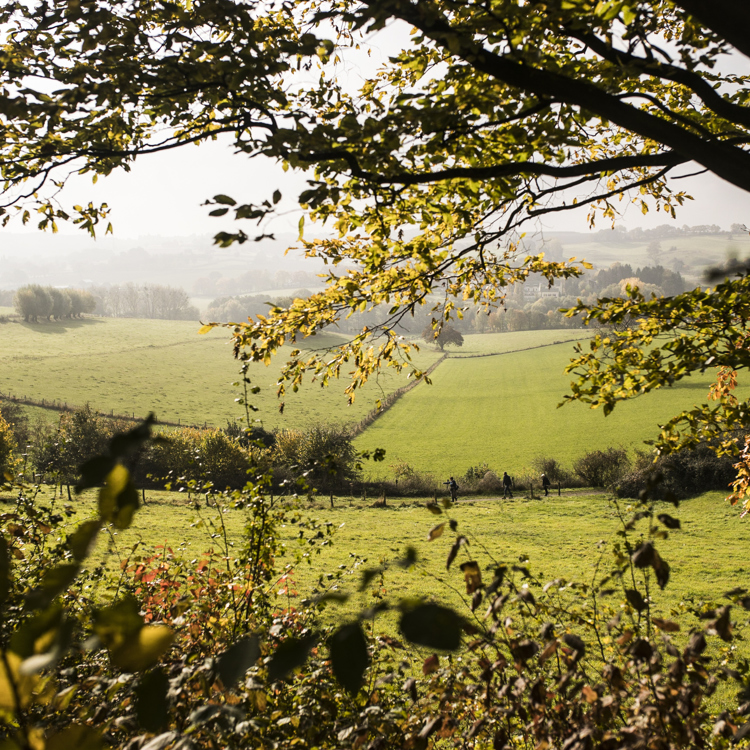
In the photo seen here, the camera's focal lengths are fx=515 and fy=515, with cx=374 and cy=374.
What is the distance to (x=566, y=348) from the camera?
7488cm

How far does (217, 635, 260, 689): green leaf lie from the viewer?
763mm

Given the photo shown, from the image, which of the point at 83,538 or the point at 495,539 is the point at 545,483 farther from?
the point at 83,538

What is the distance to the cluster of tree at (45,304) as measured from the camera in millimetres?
88562

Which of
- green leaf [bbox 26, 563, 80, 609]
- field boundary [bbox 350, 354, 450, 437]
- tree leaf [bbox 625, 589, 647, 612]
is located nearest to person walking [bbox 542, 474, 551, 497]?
field boundary [bbox 350, 354, 450, 437]

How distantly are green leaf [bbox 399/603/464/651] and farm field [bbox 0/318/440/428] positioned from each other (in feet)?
124

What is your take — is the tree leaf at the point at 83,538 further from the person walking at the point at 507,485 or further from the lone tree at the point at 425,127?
the person walking at the point at 507,485

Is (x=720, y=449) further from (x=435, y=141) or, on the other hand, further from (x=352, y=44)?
(x=352, y=44)

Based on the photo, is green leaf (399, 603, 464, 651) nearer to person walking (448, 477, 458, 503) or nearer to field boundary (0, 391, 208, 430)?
person walking (448, 477, 458, 503)

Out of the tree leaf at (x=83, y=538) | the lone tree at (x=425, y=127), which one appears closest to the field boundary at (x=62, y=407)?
the lone tree at (x=425, y=127)

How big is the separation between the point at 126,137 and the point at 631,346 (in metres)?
5.54

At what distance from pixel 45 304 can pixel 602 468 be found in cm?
9474

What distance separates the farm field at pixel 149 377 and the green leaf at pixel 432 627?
3768 centimetres

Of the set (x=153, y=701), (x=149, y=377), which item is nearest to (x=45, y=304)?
(x=149, y=377)

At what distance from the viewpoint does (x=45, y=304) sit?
90.6 m
